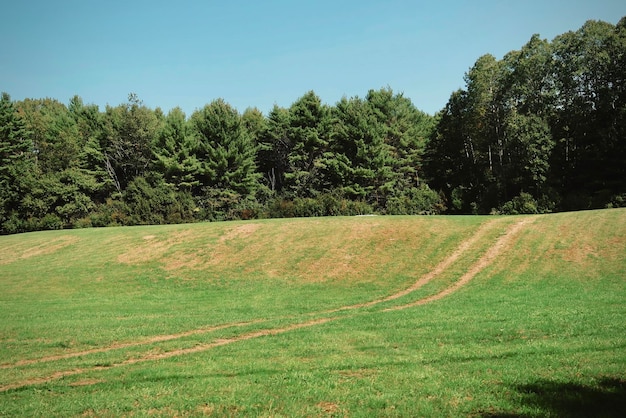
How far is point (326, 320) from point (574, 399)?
8.97 m

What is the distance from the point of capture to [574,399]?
593cm

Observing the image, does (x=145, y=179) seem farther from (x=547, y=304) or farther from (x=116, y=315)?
(x=547, y=304)

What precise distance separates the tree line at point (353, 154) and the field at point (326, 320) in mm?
23130

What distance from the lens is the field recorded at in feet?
A: 21.9

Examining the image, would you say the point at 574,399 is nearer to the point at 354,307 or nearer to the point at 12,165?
the point at 354,307

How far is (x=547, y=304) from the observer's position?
14.3 m

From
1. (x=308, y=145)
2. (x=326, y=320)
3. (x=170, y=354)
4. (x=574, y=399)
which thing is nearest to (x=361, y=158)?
(x=308, y=145)

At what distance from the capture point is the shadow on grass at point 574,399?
5547mm

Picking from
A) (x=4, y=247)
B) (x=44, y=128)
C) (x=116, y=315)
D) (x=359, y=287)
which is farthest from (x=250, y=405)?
(x=44, y=128)

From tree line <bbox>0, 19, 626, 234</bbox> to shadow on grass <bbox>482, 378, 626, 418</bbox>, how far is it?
143ft

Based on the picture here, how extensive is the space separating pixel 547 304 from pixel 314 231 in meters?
17.8

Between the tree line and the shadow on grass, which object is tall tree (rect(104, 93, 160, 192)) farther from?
the shadow on grass

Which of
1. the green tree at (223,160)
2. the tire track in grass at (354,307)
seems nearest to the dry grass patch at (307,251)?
the tire track in grass at (354,307)

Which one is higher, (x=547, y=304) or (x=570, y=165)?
(x=570, y=165)
